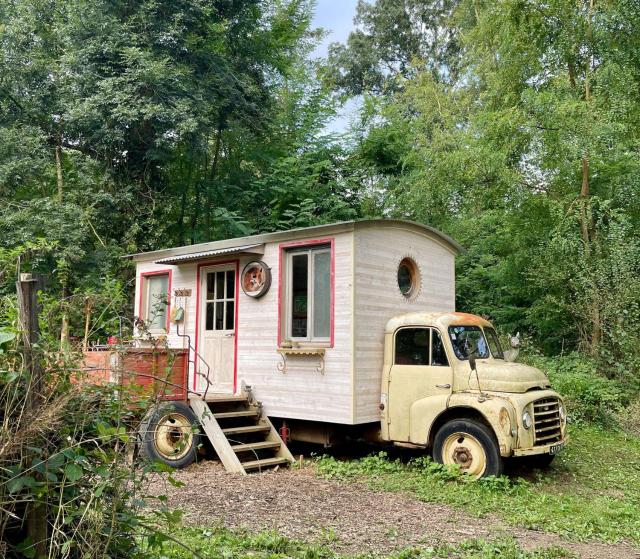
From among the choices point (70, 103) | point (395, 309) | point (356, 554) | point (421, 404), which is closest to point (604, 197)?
point (395, 309)

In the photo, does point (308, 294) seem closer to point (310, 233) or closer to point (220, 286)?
point (310, 233)

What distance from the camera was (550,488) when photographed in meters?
Result: 7.23

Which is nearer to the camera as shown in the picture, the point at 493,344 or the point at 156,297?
the point at 493,344

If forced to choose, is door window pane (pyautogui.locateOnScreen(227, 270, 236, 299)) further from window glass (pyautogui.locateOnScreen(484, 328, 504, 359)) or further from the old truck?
window glass (pyautogui.locateOnScreen(484, 328, 504, 359))

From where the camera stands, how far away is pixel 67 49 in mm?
14859

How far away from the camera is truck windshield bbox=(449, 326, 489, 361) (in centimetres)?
790

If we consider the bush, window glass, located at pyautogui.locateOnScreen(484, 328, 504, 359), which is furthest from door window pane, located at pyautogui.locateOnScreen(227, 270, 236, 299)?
the bush

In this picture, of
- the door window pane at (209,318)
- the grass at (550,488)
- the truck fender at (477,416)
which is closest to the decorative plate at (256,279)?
the door window pane at (209,318)

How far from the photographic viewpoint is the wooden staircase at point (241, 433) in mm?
8086

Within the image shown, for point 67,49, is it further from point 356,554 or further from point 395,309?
point 356,554

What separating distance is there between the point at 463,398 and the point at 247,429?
10.2 ft

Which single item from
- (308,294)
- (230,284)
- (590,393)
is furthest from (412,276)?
(590,393)

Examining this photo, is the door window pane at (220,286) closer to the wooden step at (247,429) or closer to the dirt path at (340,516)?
the wooden step at (247,429)

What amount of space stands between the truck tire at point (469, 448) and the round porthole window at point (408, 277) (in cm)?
Result: 235
